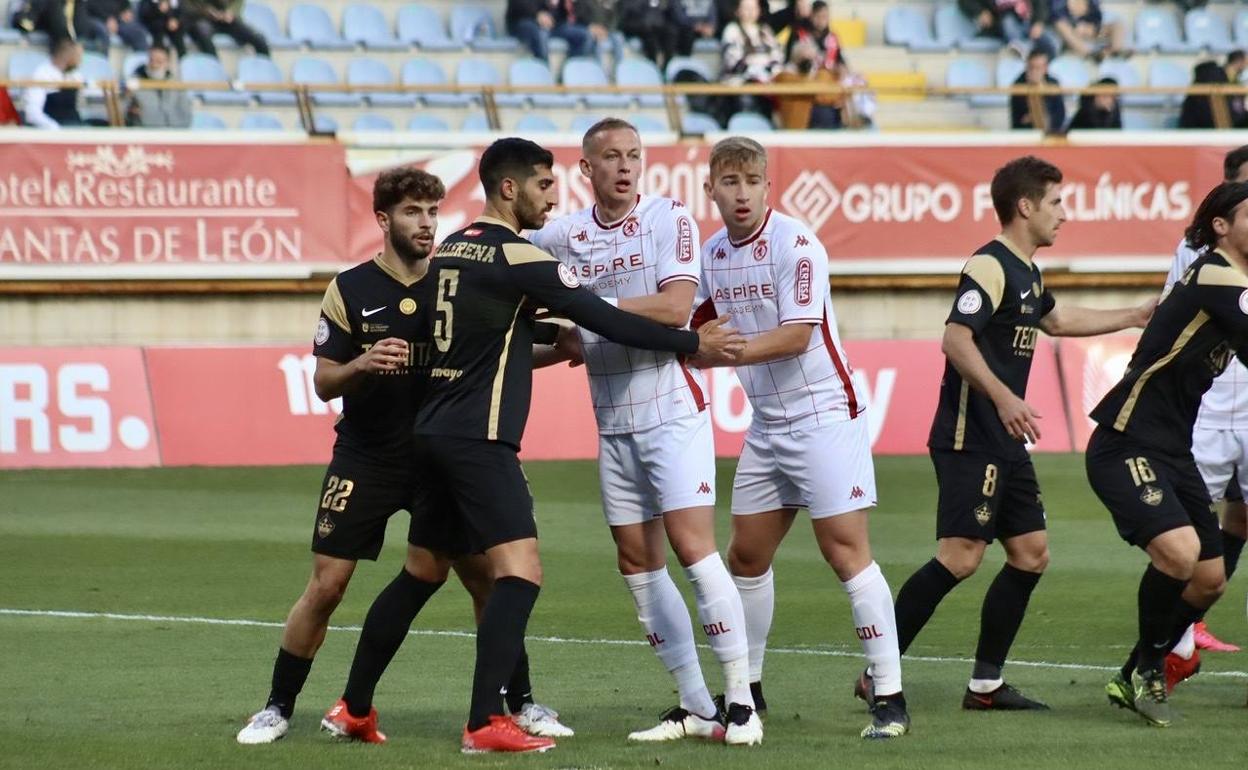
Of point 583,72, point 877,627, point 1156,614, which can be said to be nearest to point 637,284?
point 877,627

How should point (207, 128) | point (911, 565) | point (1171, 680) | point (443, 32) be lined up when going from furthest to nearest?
point (443, 32), point (207, 128), point (911, 565), point (1171, 680)

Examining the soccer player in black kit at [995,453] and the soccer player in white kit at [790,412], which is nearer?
the soccer player in white kit at [790,412]

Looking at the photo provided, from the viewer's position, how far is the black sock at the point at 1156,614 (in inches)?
275

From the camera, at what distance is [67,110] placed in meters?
18.0

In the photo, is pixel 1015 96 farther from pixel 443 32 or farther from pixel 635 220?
pixel 635 220

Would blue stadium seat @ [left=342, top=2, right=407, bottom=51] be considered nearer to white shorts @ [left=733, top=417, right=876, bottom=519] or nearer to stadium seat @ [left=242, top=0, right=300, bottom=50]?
stadium seat @ [left=242, top=0, right=300, bottom=50]

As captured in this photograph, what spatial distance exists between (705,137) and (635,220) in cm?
1244

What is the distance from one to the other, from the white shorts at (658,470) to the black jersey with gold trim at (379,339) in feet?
2.43

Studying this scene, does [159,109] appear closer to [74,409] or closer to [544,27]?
[74,409]

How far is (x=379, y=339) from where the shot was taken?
6.68m

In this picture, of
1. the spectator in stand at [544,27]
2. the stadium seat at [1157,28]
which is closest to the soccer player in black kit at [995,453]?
the spectator in stand at [544,27]

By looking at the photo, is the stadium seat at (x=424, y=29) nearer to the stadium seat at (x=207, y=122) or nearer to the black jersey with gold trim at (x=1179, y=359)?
the stadium seat at (x=207, y=122)

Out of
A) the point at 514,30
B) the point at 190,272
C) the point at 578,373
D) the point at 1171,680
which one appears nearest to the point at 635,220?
the point at 1171,680

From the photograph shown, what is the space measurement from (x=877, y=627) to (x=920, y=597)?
2.57 feet
